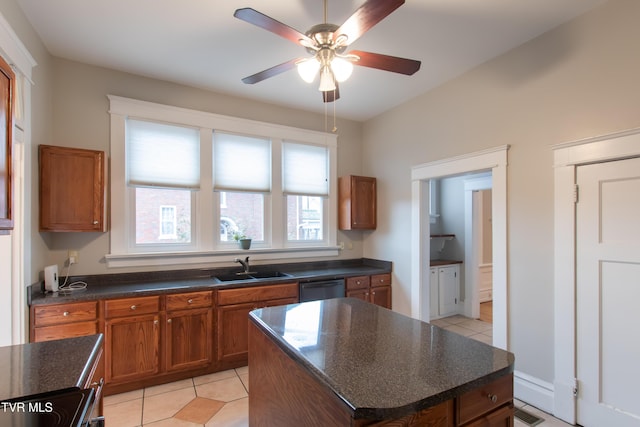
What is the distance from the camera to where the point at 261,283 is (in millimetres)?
3234

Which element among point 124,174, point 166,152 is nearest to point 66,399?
point 124,174

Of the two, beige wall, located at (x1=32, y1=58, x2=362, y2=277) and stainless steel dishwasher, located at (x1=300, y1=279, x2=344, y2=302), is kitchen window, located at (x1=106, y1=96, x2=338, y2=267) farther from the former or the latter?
stainless steel dishwasher, located at (x1=300, y1=279, x2=344, y2=302)

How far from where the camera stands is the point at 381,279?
158 inches

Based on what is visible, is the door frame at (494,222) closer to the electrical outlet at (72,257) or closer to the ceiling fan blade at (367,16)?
the ceiling fan blade at (367,16)

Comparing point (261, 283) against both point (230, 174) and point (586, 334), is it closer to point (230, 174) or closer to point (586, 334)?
point (230, 174)

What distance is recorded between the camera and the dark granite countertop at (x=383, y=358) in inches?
39.7

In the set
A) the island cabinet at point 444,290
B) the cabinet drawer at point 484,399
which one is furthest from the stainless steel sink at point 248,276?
the cabinet drawer at point 484,399

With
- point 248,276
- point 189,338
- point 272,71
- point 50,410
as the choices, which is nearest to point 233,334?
point 189,338

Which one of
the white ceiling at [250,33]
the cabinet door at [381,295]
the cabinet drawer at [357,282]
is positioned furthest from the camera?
the cabinet door at [381,295]

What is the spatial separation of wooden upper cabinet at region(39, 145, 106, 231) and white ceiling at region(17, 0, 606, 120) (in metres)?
0.96

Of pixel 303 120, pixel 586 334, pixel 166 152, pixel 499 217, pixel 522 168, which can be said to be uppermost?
pixel 303 120

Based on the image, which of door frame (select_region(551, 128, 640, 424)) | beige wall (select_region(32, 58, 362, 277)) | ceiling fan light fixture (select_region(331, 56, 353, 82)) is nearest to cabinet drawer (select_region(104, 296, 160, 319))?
beige wall (select_region(32, 58, 362, 277))

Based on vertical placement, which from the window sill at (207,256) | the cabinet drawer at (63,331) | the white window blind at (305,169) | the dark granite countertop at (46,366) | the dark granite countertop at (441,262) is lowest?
the cabinet drawer at (63,331)

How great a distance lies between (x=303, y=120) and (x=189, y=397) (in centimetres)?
337
